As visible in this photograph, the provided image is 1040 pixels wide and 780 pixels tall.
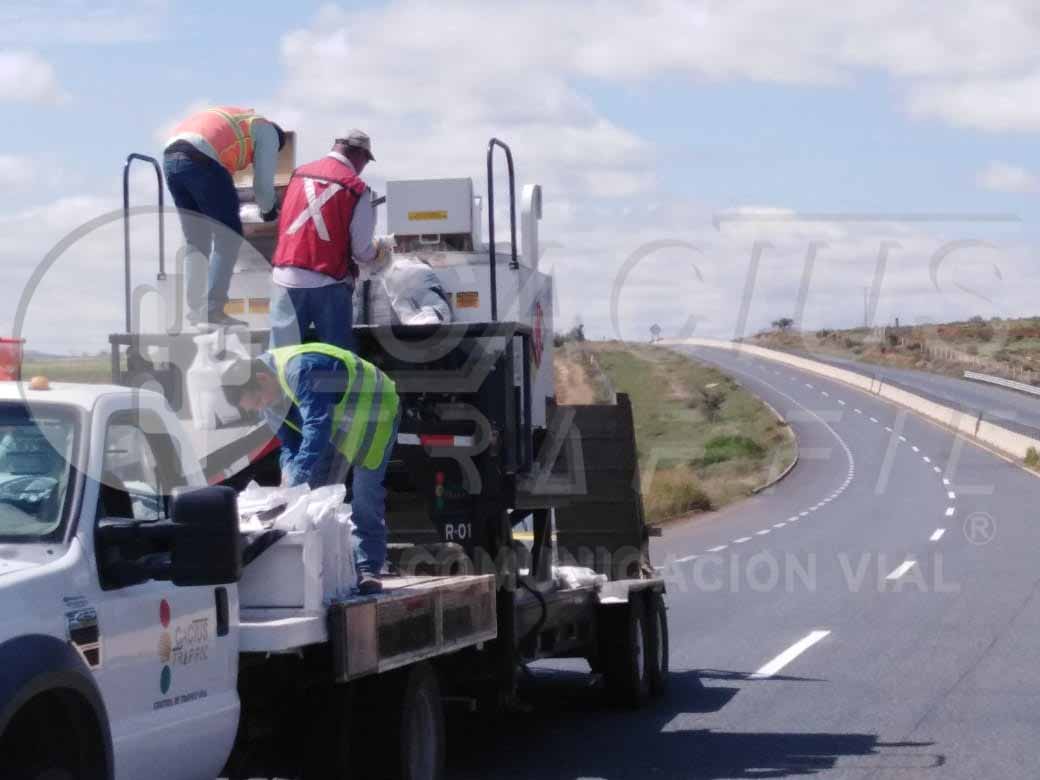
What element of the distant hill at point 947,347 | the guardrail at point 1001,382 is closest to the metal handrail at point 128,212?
the guardrail at point 1001,382

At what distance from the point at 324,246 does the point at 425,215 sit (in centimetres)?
136

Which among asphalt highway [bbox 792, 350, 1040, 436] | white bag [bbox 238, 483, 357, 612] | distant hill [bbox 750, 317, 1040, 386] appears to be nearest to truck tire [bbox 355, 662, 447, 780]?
white bag [bbox 238, 483, 357, 612]

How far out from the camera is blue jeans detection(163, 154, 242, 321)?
9602mm

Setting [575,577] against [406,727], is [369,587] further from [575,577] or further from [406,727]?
[575,577]

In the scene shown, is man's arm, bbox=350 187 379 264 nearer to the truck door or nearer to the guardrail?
the truck door

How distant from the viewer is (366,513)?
27.9ft

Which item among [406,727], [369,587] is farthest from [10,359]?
[406,727]

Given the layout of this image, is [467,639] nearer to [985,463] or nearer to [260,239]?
A: [260,239]

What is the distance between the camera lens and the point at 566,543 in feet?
44.4

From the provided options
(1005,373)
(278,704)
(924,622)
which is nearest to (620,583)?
(278,704)

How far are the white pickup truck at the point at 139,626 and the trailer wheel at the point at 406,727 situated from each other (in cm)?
30

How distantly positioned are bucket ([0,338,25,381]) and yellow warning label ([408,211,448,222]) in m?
4.46

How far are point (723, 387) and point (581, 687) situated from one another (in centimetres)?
7367

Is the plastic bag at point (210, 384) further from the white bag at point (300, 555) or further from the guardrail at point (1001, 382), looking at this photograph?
the guardrail at point (1001, 382)
